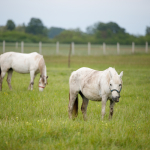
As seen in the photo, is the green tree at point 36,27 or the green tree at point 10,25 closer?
the green tree at point 10,25

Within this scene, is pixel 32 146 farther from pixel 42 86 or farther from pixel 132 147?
pixel 42 86

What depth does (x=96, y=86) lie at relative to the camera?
224 inches

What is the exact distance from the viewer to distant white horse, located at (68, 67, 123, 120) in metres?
5.16

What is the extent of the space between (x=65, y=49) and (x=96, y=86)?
31842 mm

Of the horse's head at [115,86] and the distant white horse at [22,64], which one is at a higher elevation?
the distant white horse at [22,64]

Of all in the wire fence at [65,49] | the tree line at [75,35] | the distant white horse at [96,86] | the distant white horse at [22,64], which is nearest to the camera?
the distant white horse at [96,86]

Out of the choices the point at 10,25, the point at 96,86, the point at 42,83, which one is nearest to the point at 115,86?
the point at 96,86

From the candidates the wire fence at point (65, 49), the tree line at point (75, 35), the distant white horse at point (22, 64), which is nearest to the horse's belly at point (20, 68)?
Answer: the distant white horse at point (22, 64)

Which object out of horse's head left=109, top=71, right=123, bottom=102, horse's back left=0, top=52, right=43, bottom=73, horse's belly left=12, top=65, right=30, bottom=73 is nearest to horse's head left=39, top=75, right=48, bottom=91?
horse's back left=0, top=52, right=43, bottom=73

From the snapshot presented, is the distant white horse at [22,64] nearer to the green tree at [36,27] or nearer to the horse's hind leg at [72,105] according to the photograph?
the horse's hind leg at [72,105]

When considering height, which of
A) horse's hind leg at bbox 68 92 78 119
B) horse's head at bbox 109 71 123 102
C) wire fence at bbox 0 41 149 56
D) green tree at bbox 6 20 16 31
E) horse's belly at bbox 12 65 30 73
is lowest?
horse's hind leg at bbox 68 92 78 119

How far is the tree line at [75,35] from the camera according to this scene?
48.4 meters

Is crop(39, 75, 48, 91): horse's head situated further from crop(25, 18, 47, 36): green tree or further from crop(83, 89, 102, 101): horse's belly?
crop(25, 18, 47, 36): green tree

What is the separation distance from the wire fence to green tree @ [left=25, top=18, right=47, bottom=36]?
2728cm
